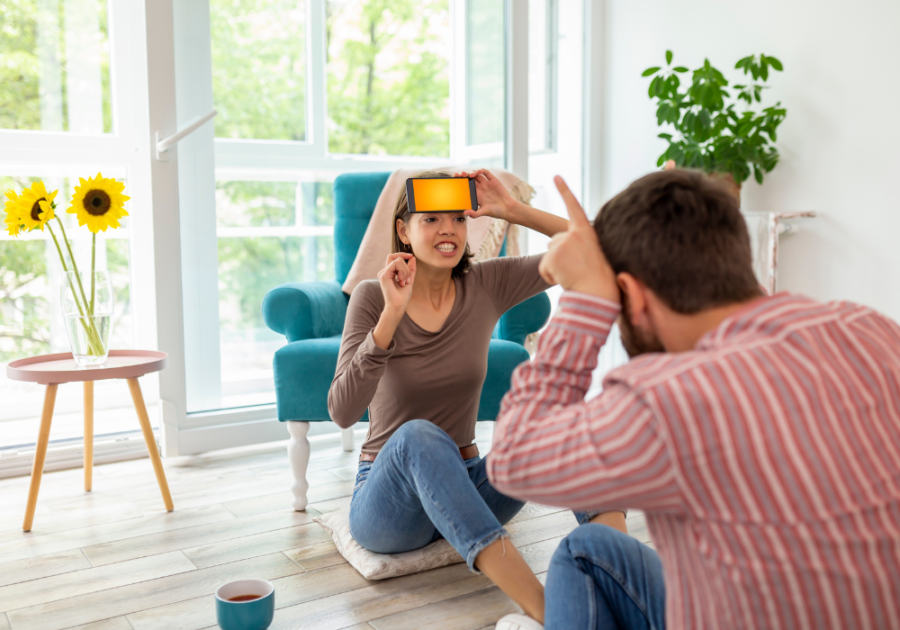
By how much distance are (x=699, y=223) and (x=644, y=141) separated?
8.82 feet

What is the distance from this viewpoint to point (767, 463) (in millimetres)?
586

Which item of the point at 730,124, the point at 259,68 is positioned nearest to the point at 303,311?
the point at 259,68

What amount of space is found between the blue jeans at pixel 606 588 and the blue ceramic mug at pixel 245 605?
1.61ft

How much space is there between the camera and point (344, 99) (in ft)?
9.89

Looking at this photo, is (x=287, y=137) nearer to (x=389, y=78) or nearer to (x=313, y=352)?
(x=389, y=78)

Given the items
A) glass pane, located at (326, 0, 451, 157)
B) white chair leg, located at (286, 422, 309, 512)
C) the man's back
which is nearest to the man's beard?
the man's back

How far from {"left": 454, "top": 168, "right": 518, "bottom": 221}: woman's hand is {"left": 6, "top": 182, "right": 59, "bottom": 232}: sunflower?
1.10 m

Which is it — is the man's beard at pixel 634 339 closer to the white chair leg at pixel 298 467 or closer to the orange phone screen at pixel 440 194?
the orange phone screen at pixel 440 194

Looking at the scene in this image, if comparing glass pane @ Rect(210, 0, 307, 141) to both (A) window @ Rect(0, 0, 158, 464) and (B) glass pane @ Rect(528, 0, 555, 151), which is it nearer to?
(A) window @ Rect(0, 0, 158, 464)

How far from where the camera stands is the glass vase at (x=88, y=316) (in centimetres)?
189

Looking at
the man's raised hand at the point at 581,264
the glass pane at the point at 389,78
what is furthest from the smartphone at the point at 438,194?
the glass pane at the point at 389,78

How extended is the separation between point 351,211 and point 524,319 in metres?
0.72

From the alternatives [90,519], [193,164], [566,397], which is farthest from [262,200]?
[566,397]

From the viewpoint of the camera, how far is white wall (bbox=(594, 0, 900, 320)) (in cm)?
235
